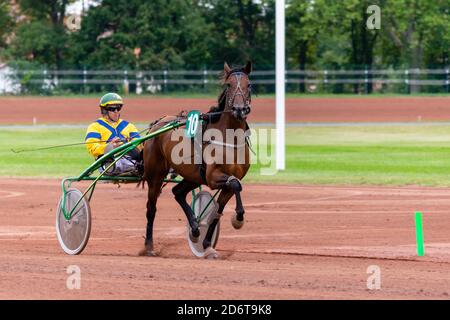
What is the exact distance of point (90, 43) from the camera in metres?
47.4

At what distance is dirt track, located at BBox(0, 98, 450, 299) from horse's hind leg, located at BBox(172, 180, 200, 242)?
25 cm

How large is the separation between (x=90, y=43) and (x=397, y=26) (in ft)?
41.8

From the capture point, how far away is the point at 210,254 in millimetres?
10859

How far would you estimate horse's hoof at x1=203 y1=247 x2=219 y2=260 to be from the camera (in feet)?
35.5

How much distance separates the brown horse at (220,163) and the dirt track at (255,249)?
454 millimetres

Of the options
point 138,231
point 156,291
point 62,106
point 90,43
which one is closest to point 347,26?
point 90,43

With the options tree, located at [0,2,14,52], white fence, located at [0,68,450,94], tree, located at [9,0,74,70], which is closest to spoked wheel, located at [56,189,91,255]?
white fence, located at [0,68,450,94]

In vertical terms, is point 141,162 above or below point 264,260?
above

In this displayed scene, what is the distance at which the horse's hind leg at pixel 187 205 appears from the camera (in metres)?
11.1

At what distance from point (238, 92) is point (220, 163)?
688mm

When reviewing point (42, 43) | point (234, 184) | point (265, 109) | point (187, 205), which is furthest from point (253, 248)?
point (42, 43)

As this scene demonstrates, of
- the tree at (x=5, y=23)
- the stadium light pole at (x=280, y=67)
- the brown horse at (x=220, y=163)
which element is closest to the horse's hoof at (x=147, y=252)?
the brown horse at (x=220, y=163)

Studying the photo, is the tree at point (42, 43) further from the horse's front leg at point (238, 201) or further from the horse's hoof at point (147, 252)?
the horse's front leg at point (238, 201)
